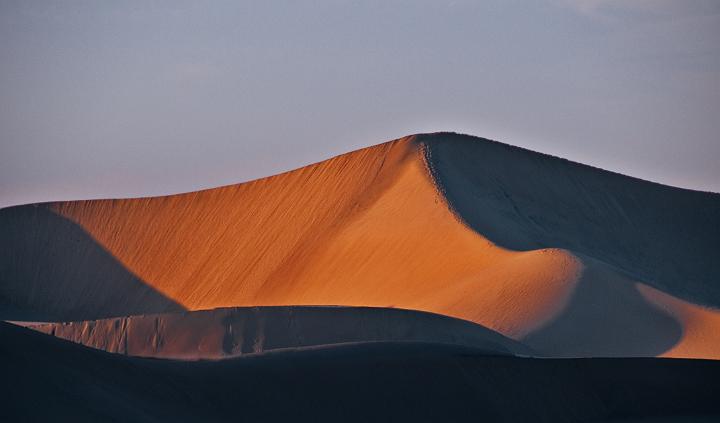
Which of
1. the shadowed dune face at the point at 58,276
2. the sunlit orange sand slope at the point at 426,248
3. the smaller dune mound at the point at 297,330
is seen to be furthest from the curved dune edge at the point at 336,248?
the smaller dune mound at the point at 297,330

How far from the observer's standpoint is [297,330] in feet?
104

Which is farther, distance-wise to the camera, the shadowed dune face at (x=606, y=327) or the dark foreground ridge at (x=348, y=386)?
the shadowed dune face at (x=606, y=327)

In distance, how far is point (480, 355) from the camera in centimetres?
2212

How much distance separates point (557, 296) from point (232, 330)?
9.97m

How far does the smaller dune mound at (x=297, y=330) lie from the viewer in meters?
31.0

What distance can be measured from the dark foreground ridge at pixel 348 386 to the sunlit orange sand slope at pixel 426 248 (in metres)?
9.40

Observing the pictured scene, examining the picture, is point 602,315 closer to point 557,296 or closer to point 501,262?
point 557,296

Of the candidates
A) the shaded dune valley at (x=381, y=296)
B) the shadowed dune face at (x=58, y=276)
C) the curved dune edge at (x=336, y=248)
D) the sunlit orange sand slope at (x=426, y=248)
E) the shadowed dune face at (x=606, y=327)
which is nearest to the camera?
the shaded dune valley at (x=381, y=296)

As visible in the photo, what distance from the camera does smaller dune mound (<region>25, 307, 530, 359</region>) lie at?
3105 centimetres

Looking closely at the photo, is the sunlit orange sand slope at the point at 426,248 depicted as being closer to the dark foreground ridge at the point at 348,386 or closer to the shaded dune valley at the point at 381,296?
the shaded dune valley at the point at 381,296

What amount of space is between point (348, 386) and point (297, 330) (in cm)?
1185

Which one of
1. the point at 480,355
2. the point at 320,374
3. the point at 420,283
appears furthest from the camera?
the point at 420,283

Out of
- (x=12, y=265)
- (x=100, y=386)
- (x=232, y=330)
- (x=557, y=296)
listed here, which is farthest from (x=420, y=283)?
(x=12, y=265)

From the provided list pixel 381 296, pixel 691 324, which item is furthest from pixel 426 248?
pixel 691 324
